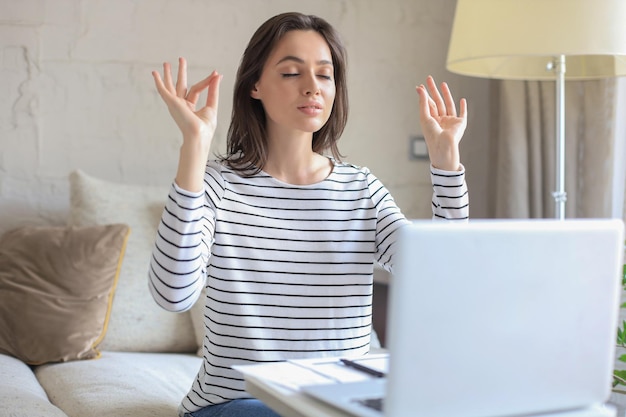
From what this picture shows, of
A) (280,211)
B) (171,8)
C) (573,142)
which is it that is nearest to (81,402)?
(280,211)

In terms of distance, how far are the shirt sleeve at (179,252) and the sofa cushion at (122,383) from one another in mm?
520

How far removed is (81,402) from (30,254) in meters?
0.64

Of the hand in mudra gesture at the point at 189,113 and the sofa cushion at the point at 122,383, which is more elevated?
the hand in mudra gesture at the point at 189,113

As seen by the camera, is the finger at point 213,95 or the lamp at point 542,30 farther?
the lamp at point 542,30

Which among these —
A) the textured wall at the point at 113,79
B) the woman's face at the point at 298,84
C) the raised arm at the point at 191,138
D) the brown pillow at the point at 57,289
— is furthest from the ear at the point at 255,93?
the textured wall at the point at 113,79

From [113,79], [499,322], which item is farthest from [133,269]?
[499,322]

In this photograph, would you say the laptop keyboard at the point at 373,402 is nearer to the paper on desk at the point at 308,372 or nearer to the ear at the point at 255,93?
the paper on desk at the point at 308,372

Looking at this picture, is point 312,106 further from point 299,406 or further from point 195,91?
point 299,406

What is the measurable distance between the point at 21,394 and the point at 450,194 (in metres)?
1.02

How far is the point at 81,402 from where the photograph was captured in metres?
1.80

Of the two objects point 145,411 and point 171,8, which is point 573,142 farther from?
point 145,411

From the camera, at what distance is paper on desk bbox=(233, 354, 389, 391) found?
937 millimetres

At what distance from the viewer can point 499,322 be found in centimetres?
80

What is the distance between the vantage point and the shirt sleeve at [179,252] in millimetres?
1168
